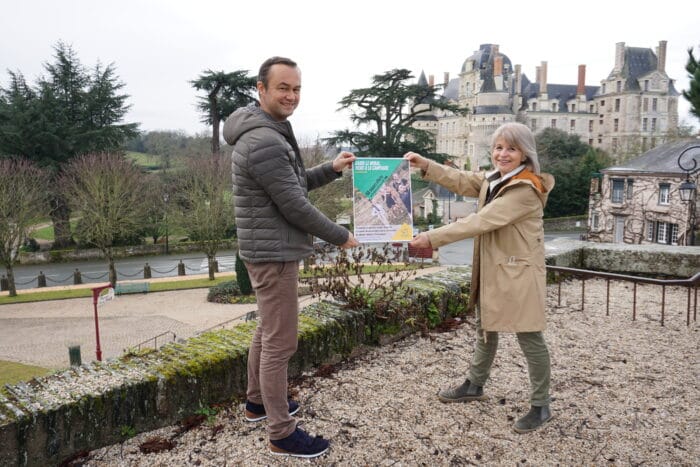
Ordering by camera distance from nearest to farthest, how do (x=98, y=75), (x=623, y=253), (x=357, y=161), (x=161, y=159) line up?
1. (x=357, y=161)
2. (x=623, y=253)
3. (x=98, y=75)
4. (x=161, y=159)

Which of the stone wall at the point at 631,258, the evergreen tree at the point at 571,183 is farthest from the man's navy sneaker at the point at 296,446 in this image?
the evergreen tree at the point at 571,183

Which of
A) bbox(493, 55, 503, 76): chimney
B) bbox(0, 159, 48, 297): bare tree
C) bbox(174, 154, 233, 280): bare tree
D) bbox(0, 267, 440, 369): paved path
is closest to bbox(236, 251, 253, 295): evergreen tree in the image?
bbox(0, 267, 440, 369): paved path

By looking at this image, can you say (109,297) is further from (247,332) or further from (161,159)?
(161,159)

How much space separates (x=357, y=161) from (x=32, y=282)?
101 feet

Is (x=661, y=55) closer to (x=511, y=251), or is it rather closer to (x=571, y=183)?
(x=571, y=183)

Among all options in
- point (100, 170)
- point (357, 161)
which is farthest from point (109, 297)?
point (100, 170)

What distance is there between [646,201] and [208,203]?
2528 centimetres

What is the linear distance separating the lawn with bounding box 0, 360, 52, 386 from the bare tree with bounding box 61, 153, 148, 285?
12.7 metres

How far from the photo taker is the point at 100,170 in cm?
2927

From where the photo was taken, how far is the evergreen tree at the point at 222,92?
31.6m

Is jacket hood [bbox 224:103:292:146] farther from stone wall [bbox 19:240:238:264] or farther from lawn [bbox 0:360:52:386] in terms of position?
stone wall [bbox 19:240:238:264]

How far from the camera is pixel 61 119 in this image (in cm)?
3628

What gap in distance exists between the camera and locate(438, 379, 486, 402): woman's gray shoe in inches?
143

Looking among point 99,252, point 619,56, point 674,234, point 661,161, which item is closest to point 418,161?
point 661,161
